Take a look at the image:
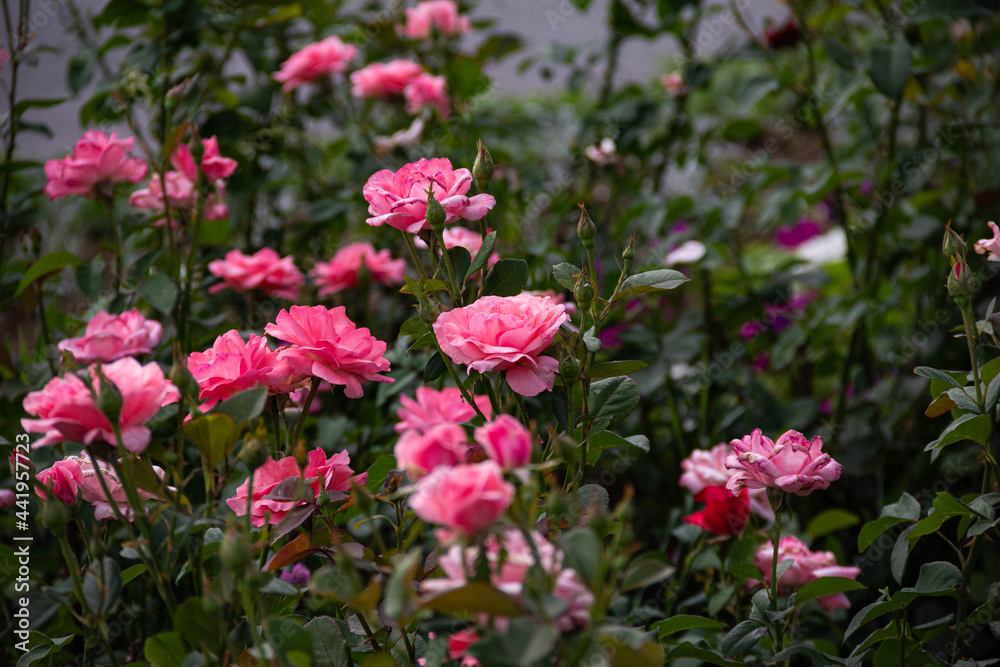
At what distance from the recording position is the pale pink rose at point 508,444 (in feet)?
1.34

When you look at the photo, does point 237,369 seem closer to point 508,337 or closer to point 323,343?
point 323,343

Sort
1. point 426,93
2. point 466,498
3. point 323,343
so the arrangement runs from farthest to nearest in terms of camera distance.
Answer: point 426,93 → point 323,343 → point 466,498

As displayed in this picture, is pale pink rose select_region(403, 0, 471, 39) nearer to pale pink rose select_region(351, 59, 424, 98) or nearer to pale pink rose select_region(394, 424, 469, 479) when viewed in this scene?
pale pink rose select_region(351, 59, 424, 98)

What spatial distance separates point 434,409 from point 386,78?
107 centimetres

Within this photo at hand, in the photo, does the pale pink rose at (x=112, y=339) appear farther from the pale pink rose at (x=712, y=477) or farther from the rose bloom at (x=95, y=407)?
the pale pink rose at (x=712, y=477)

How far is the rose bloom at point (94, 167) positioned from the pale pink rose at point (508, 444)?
787 millimetres

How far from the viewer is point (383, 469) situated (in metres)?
0.71

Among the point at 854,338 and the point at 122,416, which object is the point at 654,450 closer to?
the point at 854,338

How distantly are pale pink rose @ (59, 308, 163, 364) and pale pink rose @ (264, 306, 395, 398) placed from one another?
0.33ft

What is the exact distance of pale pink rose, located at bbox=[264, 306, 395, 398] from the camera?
610 millimetres

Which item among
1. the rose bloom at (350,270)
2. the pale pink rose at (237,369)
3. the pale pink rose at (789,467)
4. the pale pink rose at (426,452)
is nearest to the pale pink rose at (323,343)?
the pale pink rose at (237,369)

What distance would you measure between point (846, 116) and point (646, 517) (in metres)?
1.34

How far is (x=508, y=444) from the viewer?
0.41m

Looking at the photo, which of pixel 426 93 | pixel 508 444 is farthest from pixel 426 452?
pixel 426 93
